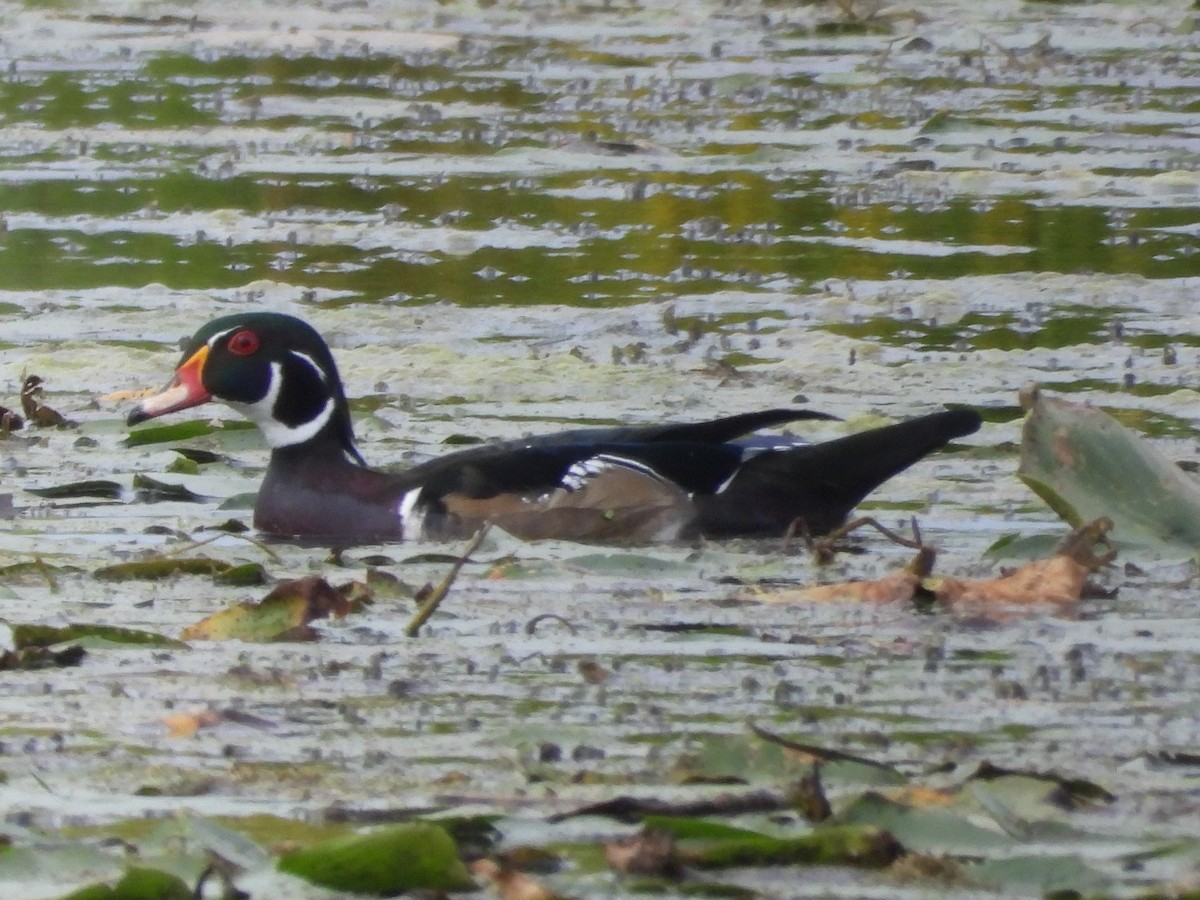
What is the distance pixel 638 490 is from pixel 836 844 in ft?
9.45

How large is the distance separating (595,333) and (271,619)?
153 inches

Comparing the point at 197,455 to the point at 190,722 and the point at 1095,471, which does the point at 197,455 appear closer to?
the point at 1095,471

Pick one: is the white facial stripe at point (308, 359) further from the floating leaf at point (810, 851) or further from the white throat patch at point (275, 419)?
the floating leaf at point (810, 851)

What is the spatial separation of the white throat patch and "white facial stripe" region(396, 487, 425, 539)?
0.41 metres

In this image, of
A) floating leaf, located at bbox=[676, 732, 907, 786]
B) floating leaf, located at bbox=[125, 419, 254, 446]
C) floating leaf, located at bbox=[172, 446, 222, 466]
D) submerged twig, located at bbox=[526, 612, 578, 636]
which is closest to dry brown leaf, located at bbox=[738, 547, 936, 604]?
submerged twig, located at bbox=[526, 612, 578, 636]

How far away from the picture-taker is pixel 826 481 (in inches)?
259

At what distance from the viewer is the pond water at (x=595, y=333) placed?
4.28 metres

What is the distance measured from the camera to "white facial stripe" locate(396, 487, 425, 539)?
6500 millimetres

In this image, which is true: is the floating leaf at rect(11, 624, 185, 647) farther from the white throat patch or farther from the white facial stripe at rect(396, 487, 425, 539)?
the white throat patch

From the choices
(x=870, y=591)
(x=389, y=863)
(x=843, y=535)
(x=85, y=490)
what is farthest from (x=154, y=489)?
(x=389, y=863)

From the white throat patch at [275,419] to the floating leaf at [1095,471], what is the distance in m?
1.77

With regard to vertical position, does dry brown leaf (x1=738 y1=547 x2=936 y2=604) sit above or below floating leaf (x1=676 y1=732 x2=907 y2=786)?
below

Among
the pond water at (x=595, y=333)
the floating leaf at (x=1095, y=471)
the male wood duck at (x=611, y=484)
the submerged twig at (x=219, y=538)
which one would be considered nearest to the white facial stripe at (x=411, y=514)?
the male wood duck at (x=611, y=484)

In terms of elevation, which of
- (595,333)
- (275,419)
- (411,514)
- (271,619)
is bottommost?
(595,333)
